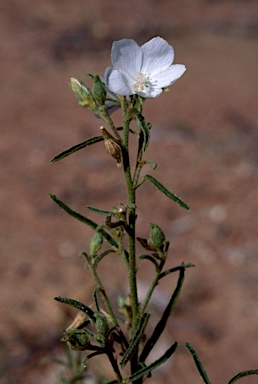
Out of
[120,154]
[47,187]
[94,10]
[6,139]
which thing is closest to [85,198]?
[47,187]

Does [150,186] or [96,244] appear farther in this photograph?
[150,186]

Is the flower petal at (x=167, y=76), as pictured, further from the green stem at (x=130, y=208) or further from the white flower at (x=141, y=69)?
the green stem at (x=130, y=208)

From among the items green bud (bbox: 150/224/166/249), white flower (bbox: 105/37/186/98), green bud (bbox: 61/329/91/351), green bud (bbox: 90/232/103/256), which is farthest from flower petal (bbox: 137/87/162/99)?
green bud (bbox: 61/329/91/351)

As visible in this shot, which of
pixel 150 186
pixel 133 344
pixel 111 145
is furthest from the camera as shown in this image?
pixel 150 186

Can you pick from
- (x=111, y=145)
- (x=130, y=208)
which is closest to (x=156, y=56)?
(x=111, y=145)

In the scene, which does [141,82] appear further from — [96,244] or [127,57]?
[96,244]
